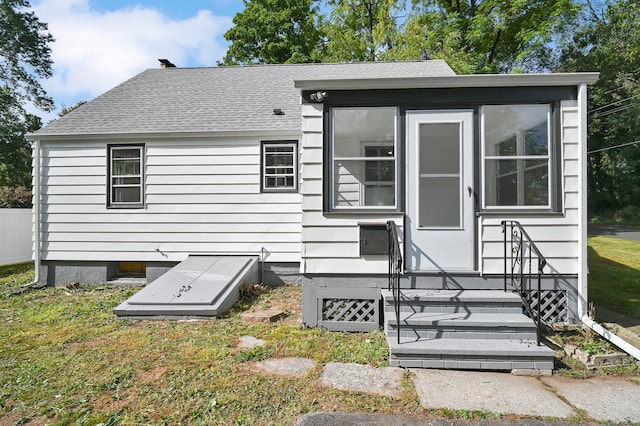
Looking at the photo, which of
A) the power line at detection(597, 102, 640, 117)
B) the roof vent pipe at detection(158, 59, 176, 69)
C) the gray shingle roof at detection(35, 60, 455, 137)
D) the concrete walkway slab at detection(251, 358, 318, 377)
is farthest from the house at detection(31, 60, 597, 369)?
the power line at detection(597, 102, 640, 117)

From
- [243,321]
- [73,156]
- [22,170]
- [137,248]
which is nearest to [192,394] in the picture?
[243,321]

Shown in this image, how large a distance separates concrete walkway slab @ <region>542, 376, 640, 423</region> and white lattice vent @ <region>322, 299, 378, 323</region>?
1.93 m

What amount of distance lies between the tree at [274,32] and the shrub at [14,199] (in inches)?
502

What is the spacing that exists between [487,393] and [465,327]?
80 cm

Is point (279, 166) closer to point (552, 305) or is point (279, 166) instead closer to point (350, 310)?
point (350, 310)

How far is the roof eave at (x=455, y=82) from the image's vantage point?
13.7 ft

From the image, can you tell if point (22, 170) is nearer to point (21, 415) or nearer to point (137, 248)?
point (137, 248)

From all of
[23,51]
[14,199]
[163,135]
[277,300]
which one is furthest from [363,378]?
[23,51]

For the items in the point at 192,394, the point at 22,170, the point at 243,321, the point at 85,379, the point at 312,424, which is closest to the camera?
the point at 312,424

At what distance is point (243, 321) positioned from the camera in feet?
16.0

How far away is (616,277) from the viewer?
7.14m

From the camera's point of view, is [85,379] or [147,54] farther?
[147,54]

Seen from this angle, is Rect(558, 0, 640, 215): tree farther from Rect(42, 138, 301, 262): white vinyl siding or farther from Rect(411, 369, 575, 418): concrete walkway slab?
Rect(411, 369, 575, 418): concrete walkway slab

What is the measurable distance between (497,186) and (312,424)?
3557 mm
